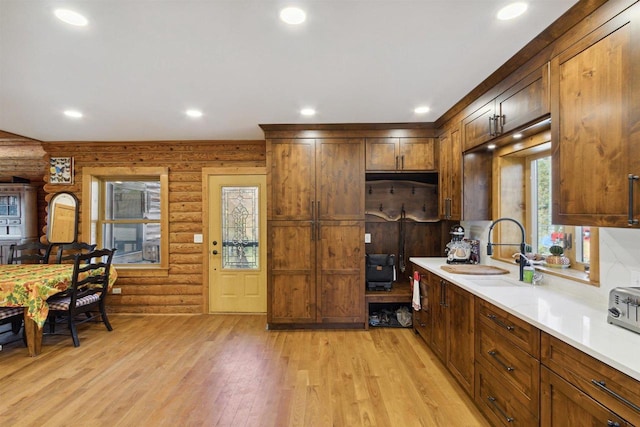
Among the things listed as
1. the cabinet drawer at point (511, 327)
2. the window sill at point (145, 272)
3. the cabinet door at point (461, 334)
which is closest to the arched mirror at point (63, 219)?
the window sill at point (145, 272)

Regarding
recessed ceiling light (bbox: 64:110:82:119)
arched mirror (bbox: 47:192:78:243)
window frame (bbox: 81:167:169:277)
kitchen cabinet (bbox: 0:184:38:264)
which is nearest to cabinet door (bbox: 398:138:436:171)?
window frame (bbox: 81:167:169:277)

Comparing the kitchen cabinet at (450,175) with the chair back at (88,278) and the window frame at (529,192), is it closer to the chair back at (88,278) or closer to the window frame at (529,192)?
A: the window frame at (529,192)

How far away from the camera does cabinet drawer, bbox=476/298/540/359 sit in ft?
5.13

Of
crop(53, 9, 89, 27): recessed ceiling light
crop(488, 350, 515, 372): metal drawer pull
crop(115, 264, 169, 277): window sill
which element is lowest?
crop(488, 350, 515, 372): metal drawer pull

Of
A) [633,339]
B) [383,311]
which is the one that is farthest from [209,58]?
[383,311]

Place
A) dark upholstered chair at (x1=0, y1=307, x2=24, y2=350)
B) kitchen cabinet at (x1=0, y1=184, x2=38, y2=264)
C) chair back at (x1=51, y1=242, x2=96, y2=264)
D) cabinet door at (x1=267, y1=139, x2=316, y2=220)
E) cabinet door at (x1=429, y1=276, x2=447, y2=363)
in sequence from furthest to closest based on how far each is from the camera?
kitchen cabinet at (x1=0, y1=184, x2=38, y2=264), chair back at (x1=51, y1=242, x2=96, y2=264), cabinet door at (x1=267, y1=139, x2=316, y2=220), dark upholstered chair at (x1=0, y1=307, x2=24, y2=350), cabinet door at (x1=429, y1=276, x2=447, y2=363)

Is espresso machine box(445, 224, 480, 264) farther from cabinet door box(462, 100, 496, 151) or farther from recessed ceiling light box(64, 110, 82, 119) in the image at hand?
recessed ceiling light box(64, 110, 82, 119)

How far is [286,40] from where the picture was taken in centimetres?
193

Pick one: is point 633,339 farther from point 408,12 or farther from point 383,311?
point 383,311

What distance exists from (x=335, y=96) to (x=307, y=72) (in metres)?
0.53

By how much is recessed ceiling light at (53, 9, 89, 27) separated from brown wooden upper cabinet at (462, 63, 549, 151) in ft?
9.17

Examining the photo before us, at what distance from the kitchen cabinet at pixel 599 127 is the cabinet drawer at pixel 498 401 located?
105 cm

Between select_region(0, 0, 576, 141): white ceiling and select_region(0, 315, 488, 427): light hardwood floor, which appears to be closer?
select_region(0, 0, 576, 141): white ceiling

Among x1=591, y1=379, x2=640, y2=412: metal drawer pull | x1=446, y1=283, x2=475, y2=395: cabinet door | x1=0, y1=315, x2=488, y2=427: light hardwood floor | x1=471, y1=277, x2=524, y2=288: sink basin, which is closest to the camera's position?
x1=591, y1=379, x2=640, y2=412: metal drawer pull
